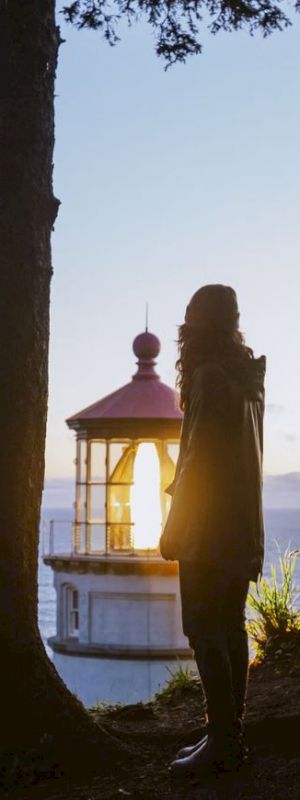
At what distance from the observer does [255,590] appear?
26.7 ft

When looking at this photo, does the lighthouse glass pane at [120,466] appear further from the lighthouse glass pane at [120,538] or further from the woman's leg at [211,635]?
the woman's leg at [211,635]

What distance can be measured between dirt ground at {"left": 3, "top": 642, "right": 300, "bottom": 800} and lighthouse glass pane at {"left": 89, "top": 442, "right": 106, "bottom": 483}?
42.5ft

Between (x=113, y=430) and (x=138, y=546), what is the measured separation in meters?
1.82

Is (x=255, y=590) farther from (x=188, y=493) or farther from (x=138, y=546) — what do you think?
(x=138, y=546)

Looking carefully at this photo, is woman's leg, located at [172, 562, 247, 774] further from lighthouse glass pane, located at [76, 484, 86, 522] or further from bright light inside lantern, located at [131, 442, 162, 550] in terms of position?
lighthouse glass pane, located at [76, 484, 86, 522]

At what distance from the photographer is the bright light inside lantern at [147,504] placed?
61.9ft


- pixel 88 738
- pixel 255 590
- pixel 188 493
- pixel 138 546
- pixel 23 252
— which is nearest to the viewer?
pixel 188 493

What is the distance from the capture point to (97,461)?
786 inches

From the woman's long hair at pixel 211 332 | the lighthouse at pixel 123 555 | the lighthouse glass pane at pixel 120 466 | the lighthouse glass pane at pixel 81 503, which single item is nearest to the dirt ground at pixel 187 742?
the woman's long hair at pixel 211 332

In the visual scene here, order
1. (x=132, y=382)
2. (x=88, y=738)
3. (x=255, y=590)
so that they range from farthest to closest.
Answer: (x=132, y=382), (x=255, y=590), (x=88, y=738)

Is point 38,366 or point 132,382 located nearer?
point 38,366

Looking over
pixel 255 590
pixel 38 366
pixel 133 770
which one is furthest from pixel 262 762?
pixel 255 590

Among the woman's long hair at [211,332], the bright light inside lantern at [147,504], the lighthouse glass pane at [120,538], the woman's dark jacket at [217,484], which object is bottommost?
the woman's dark jacket at [217,484]

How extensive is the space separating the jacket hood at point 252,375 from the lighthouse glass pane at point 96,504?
15.1 metres
